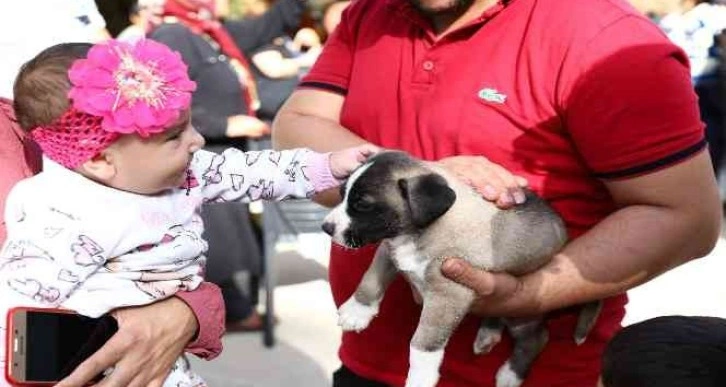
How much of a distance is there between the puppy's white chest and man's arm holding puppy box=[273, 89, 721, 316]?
0.12 meters

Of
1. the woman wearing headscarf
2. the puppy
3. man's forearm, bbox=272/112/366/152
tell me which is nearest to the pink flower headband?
the puppy

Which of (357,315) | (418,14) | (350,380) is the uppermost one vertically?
(418,14)

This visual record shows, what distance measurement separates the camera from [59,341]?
2.04m

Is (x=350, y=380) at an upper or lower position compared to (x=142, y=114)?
lower

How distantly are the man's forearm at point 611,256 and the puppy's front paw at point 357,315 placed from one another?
29cm

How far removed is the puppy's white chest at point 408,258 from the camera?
212 centimetres

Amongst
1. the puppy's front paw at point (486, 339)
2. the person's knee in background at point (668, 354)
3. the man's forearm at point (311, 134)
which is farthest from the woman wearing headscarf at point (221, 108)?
the person's knee in background at point (668, 354)

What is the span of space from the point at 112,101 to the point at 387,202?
0.55m

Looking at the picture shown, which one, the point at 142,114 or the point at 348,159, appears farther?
the point at 348,159

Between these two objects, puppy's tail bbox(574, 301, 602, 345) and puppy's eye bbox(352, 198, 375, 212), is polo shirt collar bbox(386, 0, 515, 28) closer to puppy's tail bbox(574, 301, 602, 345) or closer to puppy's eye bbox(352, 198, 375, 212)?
puppy's eye bbox(352, 198, 375, 212)

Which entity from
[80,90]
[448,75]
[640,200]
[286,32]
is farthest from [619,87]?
[286,32]

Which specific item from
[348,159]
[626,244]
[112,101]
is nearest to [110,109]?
[112,101]

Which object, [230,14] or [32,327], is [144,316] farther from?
[230,14]

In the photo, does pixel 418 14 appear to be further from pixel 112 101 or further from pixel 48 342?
pixel 48 342
